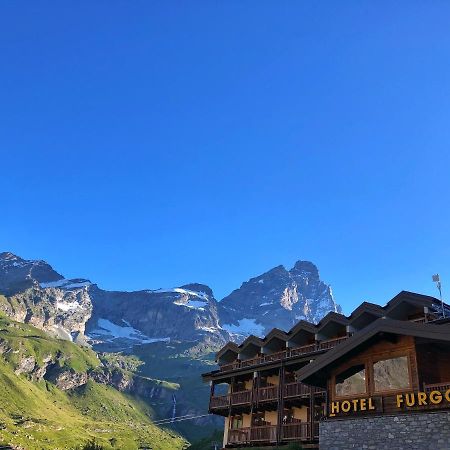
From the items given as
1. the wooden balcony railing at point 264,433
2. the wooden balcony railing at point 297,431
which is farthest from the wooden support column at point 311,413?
the wooden balcony railing at point 264,433

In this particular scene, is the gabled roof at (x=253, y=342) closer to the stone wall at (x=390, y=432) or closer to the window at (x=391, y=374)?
the stone wall at (x=390, y=432)

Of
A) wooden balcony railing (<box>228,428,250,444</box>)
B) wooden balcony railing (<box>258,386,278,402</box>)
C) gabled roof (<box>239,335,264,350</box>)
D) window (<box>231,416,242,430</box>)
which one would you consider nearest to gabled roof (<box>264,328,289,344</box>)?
gabled roof (<box>239,335,264,350</box>)

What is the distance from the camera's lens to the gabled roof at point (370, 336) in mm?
20141

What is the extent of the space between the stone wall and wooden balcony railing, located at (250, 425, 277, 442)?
14403mm

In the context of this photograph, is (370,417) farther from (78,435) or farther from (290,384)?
(78,435)

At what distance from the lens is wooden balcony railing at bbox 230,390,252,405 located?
41.1 meters

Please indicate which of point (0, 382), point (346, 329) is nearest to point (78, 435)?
point (0, 382)

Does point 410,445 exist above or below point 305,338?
below

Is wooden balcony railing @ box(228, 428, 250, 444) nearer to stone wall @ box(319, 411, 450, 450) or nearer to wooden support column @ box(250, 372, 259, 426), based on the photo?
wooden support column @ box(250, 372, 259, 426)

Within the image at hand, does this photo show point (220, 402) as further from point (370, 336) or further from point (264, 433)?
point (370, 336)

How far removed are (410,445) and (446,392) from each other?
253 centimetres

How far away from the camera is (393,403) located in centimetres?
2075

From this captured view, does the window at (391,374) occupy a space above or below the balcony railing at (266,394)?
below

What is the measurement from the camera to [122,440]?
6905 inches
